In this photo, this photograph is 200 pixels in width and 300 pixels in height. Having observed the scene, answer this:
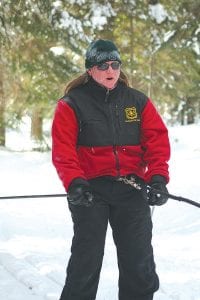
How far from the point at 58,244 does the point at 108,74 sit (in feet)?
11.8

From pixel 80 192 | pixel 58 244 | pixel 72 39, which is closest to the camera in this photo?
pixel 80 192

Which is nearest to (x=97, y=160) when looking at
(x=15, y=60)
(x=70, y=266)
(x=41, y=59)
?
(x=70, y=266)

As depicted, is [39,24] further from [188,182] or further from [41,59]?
[188,182]

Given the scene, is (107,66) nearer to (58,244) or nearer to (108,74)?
(108,74)

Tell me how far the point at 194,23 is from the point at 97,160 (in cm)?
921

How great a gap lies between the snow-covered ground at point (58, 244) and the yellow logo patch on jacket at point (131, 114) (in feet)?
5.75

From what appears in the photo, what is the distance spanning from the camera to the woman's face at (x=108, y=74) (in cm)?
333

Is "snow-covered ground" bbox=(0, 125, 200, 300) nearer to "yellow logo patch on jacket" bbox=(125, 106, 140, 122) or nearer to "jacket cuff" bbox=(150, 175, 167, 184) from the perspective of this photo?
"jacket cuff" bbox=(150, 175, 167, 184)

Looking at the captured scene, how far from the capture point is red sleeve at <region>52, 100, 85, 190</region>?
123 inches

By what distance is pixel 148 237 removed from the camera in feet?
11.0

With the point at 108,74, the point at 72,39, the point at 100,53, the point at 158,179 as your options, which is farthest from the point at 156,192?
the point at 72,39

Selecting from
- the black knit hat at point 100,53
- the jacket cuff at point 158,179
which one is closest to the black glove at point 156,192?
the jacket cuff at point 158,179

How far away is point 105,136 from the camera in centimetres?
326

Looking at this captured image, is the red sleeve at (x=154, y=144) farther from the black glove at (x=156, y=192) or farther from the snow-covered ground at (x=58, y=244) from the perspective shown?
the snow-covered ground at (x=58, y=244)
